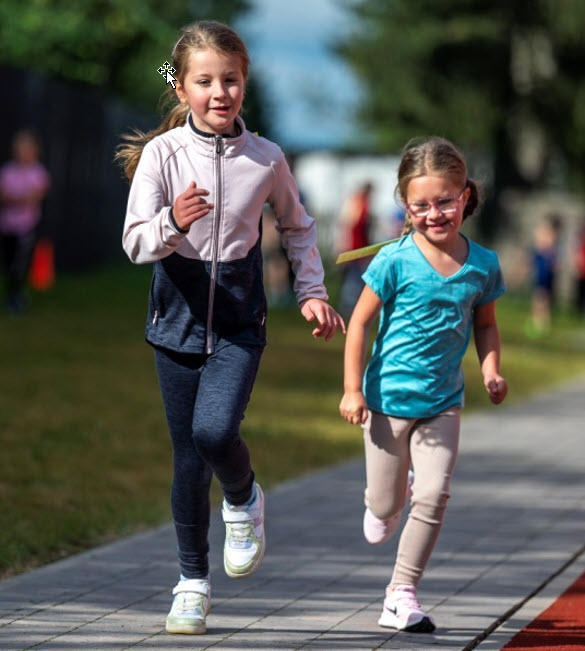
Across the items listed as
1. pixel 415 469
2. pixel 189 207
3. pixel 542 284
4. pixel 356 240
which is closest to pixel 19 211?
pixel 356 240

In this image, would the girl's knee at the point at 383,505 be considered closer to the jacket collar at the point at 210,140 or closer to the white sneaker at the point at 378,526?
the white sneaker at the point at 378,526

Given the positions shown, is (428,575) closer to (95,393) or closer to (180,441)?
(180,441)

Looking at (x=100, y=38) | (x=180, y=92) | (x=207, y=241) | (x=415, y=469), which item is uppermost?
(x=100, y=38)

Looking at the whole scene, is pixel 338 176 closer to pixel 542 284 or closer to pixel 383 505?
pixel 542 284

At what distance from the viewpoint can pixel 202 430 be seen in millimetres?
4695

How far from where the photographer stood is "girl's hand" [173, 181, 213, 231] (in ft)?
14.3

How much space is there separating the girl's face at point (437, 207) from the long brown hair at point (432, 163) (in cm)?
2

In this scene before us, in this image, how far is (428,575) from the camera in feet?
20.2

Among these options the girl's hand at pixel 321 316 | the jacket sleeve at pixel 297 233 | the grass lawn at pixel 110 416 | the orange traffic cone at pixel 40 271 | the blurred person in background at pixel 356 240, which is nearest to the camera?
the girl's hand at pixel 321 316

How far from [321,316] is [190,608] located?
1.08 metres

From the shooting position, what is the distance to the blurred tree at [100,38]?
3978 centimetres

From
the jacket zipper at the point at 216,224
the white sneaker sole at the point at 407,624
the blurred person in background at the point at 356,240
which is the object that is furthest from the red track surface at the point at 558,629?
Result: the blurred person in background at the point at 356,240

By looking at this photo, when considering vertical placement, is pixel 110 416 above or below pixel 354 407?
below

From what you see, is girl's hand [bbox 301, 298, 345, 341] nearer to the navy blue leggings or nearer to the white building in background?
the navy blue leggings
